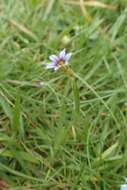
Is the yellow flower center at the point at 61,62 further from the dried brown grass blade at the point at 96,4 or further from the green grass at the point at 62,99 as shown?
the dried brown grass blade at the point at 96,4

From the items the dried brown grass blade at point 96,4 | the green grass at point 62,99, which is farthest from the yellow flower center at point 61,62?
the dried brown grass blade at point 96,4

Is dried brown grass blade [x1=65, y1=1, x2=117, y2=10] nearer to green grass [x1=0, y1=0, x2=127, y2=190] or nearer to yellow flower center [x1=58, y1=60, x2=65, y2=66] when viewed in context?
green grass [x1=0, y1=0, x2=127, y2=190]

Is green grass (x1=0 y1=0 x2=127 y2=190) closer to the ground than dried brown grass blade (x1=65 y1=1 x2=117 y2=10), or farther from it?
closer to the ground

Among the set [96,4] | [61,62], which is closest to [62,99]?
[61,62]

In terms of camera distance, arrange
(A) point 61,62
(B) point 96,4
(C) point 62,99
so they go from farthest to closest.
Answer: (B) point 96,4, (C) point 62,99, (A) point 61,62

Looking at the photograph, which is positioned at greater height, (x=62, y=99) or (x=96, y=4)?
(x=96, y=4)

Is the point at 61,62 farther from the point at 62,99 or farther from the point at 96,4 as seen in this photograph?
the point at 96,4

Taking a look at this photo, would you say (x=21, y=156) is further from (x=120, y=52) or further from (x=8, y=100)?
(x=120, y=52)

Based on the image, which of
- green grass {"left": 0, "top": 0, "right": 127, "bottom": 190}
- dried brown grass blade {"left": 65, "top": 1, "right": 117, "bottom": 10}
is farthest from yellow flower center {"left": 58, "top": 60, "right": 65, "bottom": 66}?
dried brown grass blade {"left": 65, "top": 1, "right": 117, "bottom": 10}

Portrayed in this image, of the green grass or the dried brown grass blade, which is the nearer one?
the green grass
